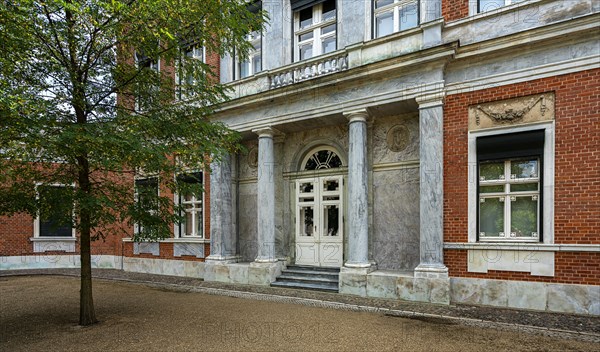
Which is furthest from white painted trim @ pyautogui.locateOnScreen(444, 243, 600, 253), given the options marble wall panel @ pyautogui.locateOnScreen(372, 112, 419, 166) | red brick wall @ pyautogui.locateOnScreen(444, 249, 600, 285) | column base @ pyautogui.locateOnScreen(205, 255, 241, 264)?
column base @ pyautogui.locateOnScreen(205, 255, 241, 264)

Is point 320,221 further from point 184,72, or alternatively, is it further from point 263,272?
point 184,72

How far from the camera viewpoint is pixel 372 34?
9055 millimetres

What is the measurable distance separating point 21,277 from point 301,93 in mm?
12220

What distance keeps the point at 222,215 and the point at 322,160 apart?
367 cm

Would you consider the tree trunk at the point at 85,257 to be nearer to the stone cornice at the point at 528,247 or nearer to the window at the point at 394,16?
the stone cornice at the point at 528,247

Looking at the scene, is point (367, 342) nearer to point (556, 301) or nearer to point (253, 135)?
point (556, 301)

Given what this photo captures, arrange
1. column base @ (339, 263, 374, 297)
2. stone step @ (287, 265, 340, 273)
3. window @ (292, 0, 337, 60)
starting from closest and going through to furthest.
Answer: column base @ (339, 263, 374, 297) → stone step @ (287, 265, 340, 273) → window @ (292, 0, 337, 60)

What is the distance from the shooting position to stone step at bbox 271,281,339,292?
8729 millimetres

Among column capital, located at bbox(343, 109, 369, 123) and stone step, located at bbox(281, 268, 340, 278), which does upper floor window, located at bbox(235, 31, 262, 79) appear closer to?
column capital, located at bbox(343, 109, 369, 123)

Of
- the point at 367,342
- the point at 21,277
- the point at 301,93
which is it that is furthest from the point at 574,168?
the point at 21,277

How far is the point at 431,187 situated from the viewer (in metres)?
7.70

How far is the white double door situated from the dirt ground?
108 inches

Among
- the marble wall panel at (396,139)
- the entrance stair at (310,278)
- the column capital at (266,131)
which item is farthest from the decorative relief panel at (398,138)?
the entrance stair at (310,278)

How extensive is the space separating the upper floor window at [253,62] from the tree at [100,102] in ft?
14.2
